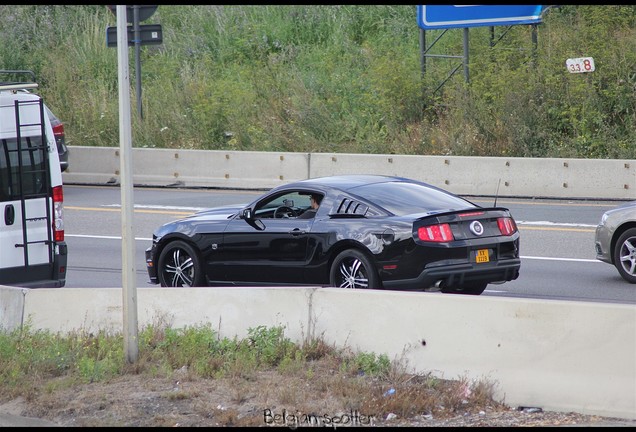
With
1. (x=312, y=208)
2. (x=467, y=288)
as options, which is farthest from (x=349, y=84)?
(x=467, y=288)

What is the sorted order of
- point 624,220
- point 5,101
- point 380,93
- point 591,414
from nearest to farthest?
point 591,414 → point 5,101 → point 624,220 → point 380,93

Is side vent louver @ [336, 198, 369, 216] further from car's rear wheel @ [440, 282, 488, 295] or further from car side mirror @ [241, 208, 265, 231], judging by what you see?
car's rear wheel @ [440, 282, 488, 295]

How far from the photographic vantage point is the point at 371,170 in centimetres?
2186

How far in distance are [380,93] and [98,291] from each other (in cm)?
1885

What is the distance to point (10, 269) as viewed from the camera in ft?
37.1

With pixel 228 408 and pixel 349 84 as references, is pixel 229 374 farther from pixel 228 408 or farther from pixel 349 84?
pixel 349 84

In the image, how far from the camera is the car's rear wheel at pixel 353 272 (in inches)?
428

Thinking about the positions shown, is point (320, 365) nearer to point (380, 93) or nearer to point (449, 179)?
point (449, 179)

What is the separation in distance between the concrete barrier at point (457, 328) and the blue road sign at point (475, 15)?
17.7m

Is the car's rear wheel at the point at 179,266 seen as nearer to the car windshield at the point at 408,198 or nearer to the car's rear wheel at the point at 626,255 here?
the car windshield at the point at 408,198

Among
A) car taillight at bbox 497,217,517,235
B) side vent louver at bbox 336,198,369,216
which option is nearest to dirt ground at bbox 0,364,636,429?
side vent louver at bbox 336,198,369,216

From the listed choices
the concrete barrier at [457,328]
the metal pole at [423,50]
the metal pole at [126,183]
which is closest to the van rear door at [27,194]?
the concrete barrier at [457,328]

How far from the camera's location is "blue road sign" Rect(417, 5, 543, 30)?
25.3m

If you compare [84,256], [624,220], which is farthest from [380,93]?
[624,220]
